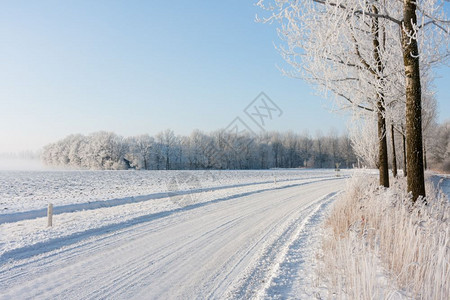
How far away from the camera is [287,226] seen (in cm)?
858

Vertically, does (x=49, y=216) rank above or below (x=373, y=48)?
below

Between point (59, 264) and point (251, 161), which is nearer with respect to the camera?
point (59, 264)

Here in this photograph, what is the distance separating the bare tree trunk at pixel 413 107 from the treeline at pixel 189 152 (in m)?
74.0

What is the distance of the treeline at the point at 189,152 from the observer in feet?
256

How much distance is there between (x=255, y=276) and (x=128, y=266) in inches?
96.1

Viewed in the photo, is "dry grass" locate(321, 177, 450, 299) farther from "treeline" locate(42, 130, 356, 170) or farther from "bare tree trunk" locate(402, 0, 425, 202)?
"treeline" locate(42, 130, 356, 170)

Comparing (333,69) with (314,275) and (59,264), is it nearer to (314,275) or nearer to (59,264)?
(314,275)

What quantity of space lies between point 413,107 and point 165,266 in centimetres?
561

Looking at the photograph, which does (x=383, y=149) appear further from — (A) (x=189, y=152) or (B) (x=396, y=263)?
(A) (x=189, y=152)

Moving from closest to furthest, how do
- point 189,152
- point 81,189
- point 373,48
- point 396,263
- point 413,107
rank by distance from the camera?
point 396,263
point 413,107
point 373,48
point 81,189
point 189,152

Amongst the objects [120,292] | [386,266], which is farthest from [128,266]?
[386,266]

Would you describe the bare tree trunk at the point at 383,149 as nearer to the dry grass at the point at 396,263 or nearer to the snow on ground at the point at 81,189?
the dry grass at the point at 396,263

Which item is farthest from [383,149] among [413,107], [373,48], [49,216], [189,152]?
[189,152]

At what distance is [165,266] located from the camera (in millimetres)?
5191
